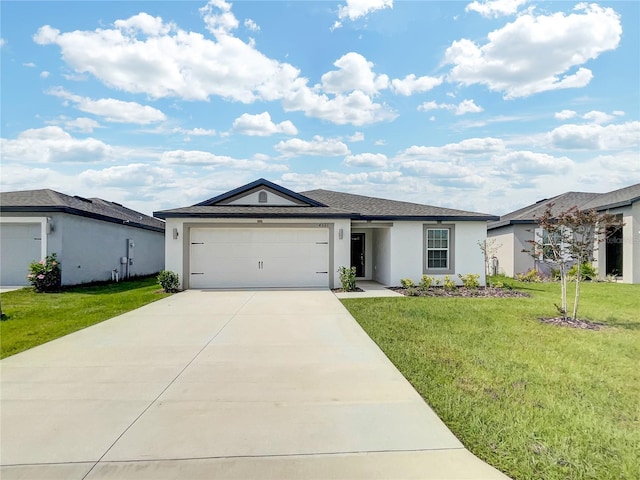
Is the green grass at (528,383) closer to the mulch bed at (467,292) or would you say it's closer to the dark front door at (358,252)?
the mulch bed at (467,292)

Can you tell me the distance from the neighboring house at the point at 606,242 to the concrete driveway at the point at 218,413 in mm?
12815

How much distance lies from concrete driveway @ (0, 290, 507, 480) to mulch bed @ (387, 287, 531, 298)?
654 cm

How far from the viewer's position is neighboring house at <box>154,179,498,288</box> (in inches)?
535

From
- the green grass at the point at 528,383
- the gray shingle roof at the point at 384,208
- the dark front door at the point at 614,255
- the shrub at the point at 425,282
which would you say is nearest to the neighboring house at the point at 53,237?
the gray shingle roof at the point at 384,208

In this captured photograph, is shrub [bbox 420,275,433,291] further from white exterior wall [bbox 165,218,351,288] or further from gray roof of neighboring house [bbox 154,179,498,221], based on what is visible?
white exterior wall [bbox 165,218,351,288]

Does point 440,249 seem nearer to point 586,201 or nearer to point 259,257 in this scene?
point 259,257

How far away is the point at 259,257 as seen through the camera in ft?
45.8

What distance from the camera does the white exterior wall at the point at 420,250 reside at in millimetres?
14367

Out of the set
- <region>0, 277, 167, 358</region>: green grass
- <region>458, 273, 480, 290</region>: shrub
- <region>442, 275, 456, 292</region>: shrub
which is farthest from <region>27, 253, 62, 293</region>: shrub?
<region>458, 273, 480, 290</region>: shrub

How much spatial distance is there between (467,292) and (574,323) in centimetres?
502

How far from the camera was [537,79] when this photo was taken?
42.5 feet

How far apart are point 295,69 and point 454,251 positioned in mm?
9559

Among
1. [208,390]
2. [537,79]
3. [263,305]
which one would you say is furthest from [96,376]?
[537,79]

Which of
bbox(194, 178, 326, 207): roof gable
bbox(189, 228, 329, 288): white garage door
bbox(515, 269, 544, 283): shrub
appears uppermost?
bbox(194, 178, 326, 207): roof gable
